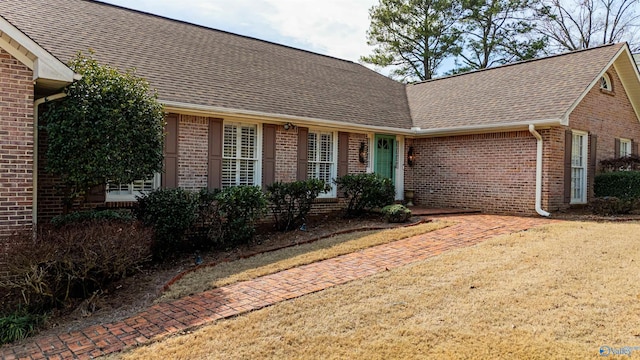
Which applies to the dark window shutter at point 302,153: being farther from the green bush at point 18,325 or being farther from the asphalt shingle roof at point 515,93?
the green bush at point 18,325

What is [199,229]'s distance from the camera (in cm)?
827

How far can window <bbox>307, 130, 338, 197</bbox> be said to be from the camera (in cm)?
1134

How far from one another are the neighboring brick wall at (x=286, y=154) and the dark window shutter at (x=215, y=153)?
155 centimetres

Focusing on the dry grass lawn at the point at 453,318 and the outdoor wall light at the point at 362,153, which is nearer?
the dry grass lawn at the point at 453,318

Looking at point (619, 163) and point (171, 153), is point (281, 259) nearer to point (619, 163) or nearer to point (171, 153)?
point (171, 153)

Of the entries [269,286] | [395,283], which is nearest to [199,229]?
[269,286]

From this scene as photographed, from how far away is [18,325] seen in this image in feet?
15.5

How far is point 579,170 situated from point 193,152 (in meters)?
11.1

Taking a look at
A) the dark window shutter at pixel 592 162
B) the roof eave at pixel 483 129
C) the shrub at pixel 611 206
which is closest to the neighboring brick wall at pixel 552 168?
the roof eave at pixel 483 129

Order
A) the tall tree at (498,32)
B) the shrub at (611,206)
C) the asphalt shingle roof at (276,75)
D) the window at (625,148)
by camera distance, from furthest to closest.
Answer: the tall tree at (498,32) → the window at (625,148) → the shrub at (611,206) → the asphalt shingle roof at (276,75)

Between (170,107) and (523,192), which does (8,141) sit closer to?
(170,107)

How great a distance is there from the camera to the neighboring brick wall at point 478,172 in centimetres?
1134

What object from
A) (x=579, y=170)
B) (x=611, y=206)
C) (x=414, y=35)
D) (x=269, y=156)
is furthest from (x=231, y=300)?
(x=414, y=35)

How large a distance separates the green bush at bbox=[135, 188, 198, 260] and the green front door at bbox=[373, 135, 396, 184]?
653 cm
